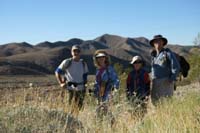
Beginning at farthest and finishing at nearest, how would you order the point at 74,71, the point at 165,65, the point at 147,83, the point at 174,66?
1. the point at 74,71
2. the point at 147,83
3. the point at 165,65
4. the point at 174,66

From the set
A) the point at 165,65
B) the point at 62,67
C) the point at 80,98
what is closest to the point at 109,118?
the point at 165,65

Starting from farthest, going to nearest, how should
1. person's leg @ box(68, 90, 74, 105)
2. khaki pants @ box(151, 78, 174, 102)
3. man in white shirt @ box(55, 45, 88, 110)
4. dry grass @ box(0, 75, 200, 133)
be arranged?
person's leg @ box(68, 90, 74, 105), man in white shirt @ box(55, 45, 88, 110), khaki pants @ box(151, 78, 174, 102), dry grass @ box(0, 75, 200, 133)

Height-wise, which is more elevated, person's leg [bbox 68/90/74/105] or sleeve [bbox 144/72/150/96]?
sleeve [bbox 144/72/150/96]

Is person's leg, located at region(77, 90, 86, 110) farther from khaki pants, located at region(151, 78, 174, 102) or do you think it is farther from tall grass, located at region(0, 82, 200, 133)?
khaki pants, located at region(151, 78, 174, 102)

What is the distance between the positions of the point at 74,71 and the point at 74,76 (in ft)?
0.31

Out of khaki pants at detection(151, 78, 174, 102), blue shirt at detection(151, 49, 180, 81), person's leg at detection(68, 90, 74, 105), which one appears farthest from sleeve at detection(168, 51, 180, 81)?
person's leg at detection(68, 90, 74, 105)

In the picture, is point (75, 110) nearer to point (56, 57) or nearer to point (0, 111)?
point (0, 111)

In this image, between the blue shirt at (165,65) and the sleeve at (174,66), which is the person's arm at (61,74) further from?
Answer: the sleeve at (174,66)

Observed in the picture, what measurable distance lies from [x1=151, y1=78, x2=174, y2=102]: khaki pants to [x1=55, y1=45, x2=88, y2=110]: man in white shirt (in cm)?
141

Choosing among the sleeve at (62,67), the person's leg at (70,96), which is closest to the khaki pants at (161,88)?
the person's leg at (70,96)

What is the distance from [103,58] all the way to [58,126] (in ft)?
5.31

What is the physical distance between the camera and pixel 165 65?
24.6 ft

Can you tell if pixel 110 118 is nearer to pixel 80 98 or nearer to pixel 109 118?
pixel 109 118

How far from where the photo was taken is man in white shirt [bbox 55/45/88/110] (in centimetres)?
848
